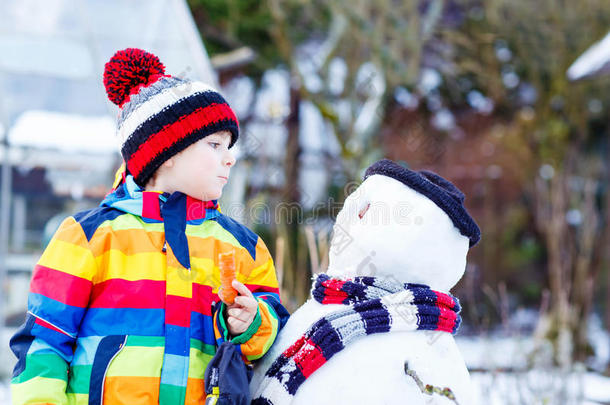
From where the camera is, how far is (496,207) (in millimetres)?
7637

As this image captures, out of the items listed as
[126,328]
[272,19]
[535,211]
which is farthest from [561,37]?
[126,328]

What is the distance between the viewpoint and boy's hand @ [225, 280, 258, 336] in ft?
4.00

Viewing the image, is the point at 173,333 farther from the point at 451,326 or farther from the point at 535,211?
the point at 535,211

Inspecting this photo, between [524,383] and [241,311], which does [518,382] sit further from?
[241,311]

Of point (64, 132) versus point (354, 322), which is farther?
point (64, 132)

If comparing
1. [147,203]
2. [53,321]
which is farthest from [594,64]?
[53,321]

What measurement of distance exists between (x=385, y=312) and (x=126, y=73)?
0.77 meters

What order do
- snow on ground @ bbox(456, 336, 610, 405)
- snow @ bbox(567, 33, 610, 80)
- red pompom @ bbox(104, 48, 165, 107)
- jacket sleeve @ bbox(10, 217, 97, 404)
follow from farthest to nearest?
snow @ bbox(567, 33, 610, 80)
snow on ground @ bbox(456, 336, 610, 405)
red pompom @ bbox(104, 48, 165, 107)
jacket sleeve @ bbox(10, 217, 97, 404)

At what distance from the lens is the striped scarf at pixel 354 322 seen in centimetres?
129

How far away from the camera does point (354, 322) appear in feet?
4.25

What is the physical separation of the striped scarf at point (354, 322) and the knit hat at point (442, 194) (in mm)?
163

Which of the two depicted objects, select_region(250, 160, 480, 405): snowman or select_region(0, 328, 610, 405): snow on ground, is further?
select_region(0, 328, 610, 405): snow on ground

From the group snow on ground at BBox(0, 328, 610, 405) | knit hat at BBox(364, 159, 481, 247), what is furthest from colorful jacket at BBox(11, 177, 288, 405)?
snow on ground at BBox(0, 328, 610, 405)

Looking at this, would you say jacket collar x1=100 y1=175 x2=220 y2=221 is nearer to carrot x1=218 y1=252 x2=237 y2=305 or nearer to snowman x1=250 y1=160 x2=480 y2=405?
carrot x1=218 y1=252 x2=237 y2=305
